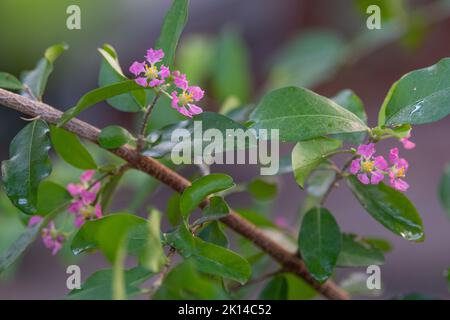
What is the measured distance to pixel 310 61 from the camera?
155 centimetres

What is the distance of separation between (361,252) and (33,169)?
0.40 meters

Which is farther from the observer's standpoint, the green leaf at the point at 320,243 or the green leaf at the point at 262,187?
the green leaf at the point at 262,187

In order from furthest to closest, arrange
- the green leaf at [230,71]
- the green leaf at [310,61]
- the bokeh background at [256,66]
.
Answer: the bokeh background at [256,66] → the green leaf at [310,61] → the green leaf at [230,71]

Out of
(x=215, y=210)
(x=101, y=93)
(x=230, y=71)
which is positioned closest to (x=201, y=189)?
(x=215, y=210)

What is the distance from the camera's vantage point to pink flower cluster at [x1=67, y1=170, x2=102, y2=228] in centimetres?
72

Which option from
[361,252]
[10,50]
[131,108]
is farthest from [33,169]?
[10,50]

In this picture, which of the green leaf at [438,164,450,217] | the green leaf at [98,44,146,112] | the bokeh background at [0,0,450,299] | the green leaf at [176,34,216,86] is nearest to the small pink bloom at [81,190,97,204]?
the green leaf at [98,44,146,112]

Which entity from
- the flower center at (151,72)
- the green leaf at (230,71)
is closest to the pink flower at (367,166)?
the flower center at (151,72)

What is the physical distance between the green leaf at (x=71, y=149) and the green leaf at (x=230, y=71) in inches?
23.9

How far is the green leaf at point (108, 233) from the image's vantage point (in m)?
0.51

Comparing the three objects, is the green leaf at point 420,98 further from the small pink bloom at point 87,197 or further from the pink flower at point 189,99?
the small pink bloom at point 87,197

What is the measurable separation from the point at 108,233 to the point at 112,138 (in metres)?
0.15

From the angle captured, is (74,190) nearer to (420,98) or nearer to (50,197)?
(50,197)

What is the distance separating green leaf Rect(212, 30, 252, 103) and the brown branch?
0.59 meters
